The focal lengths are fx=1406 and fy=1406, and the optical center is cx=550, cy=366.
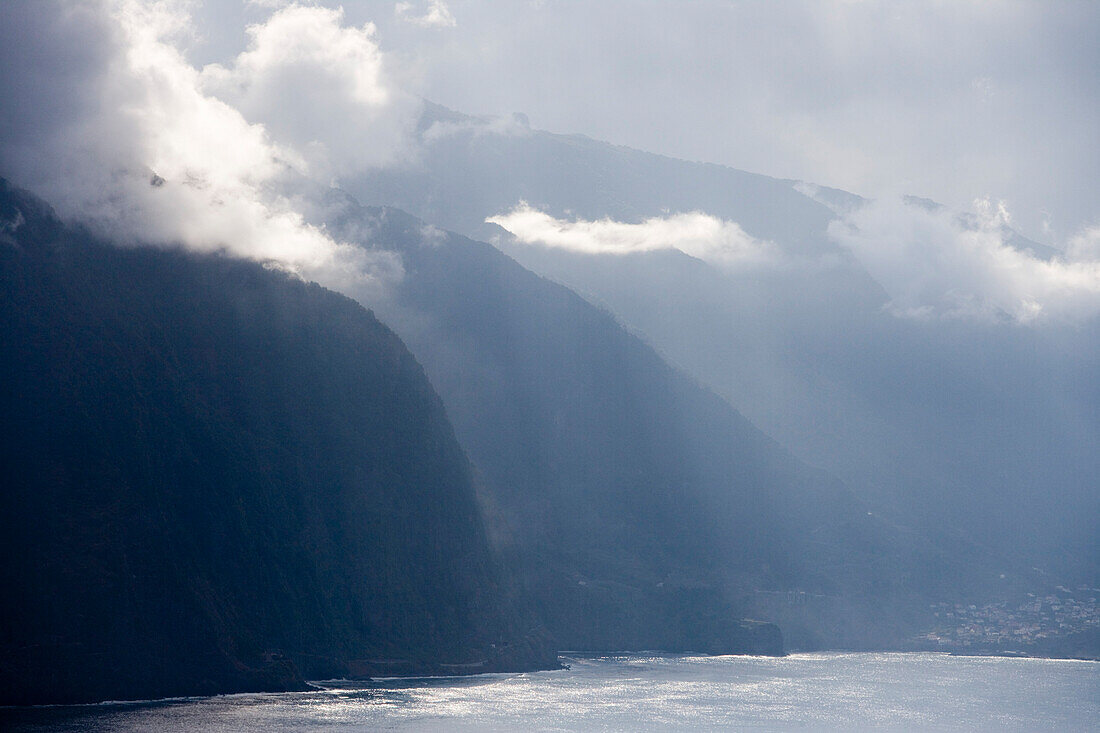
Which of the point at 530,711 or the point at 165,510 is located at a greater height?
the point at 165,510

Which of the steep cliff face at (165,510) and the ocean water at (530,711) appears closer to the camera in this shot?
the ocean water at (530,711)

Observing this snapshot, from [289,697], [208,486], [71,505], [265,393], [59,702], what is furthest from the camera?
[265,393]

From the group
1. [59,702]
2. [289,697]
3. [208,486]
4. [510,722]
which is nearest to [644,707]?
[510,722]

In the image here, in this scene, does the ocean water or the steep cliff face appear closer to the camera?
the ocean water

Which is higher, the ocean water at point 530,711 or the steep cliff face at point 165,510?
the steep cliff face at point 165,510

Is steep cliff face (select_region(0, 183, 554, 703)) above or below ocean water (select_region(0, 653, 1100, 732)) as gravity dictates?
above

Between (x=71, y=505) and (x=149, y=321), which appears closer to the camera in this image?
(x=71, y=505)

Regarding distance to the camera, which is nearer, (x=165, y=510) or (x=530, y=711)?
(x=165, y=510)

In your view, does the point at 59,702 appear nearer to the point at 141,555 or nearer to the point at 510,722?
the point at 141,555
